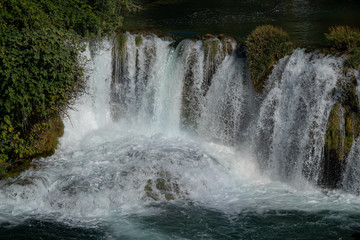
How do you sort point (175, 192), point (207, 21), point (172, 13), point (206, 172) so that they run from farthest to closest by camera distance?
1. point (172, 13)
2. point (207, 21)
3. point (206, 172)
4. point (175, 192)

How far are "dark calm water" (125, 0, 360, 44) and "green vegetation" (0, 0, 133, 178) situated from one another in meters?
5.86

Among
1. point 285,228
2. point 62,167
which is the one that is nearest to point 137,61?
point 62,167

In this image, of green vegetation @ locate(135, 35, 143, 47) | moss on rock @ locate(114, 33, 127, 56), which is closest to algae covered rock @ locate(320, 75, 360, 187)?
green vegetation @ locate(135, 35, 143, 47)

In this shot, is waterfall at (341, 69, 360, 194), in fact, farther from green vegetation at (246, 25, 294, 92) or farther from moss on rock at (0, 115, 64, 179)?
moss on rock at (0, 115, 64, 179)

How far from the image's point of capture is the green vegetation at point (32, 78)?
10906 millimetres

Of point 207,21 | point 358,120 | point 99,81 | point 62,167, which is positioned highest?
point 207,21

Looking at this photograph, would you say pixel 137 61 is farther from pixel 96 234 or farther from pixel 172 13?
pixel 172 13

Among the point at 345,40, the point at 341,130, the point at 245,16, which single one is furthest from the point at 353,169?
the point at 245,16

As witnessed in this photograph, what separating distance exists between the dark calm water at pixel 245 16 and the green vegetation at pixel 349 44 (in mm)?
3826

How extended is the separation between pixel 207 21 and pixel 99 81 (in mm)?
7364

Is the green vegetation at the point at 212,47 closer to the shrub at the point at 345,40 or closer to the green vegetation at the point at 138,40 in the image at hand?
the green vegetation at the point at 138,40

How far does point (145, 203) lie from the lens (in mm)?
10797

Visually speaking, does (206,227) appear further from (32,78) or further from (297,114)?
(32,78)

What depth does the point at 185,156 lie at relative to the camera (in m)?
12.4
